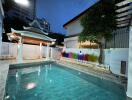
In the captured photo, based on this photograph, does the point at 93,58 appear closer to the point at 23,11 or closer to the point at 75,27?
the point at 75,27

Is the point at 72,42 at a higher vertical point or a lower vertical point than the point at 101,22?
lower

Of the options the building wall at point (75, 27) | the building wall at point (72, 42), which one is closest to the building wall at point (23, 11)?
the building wall at point (75, 27)

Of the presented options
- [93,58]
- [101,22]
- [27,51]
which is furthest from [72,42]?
[101,22]

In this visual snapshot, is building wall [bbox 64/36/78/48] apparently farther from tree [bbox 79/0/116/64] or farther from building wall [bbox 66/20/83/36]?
tree [bbox 79/0/116/64]

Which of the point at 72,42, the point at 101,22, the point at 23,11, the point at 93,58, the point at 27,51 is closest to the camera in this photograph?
the point at 101,22

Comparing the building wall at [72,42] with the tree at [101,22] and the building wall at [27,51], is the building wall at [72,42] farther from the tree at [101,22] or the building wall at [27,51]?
the tree at [101,22]

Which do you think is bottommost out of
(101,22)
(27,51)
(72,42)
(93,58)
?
(93,58)

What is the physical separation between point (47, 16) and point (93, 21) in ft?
244

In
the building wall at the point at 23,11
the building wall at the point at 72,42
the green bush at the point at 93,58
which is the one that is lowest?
the green bush at the point at 93,58

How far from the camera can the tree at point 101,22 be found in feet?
28.7

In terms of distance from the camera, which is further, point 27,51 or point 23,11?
point 23,11

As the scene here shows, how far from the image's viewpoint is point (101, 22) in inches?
349

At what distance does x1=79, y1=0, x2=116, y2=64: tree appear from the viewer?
8739 mm

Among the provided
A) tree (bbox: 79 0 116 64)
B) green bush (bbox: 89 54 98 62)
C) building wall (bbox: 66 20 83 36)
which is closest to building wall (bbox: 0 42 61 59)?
building wall (bbox: 66 20 83 36)
